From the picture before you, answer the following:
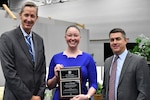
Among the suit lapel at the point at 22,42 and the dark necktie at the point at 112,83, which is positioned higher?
the suit lapel at the point at 22,42

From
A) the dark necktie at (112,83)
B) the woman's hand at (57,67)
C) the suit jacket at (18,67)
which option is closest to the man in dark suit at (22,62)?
the suit jacket at (18,67)

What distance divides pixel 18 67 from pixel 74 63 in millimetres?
492

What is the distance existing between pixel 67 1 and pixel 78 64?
6353 mm

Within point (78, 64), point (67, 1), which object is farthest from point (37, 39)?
point (67, 1)

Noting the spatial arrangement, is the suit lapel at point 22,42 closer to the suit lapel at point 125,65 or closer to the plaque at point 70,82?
the plaque at point 70,82

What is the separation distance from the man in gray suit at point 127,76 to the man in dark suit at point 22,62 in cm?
69

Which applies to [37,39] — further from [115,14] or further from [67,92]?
[115,14]

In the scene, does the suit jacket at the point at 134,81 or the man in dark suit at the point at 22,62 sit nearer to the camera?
the man in dark suit at the point at 22,62

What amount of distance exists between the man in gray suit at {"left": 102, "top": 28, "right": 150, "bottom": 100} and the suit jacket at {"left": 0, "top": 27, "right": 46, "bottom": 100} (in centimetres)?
71

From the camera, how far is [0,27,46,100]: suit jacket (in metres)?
1.71

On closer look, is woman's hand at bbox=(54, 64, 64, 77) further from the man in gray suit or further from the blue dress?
the man in gray suit

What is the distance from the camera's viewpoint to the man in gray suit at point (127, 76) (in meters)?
2.03

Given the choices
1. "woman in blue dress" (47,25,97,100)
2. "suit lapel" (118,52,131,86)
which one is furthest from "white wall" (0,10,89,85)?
"suit lapel" (118,52,131,86)

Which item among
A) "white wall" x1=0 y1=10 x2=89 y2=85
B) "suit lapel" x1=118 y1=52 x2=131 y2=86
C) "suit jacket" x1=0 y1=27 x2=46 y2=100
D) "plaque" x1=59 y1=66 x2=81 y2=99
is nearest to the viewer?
"suit jacket" x1=0 y1=27 x2=46 y2=100
